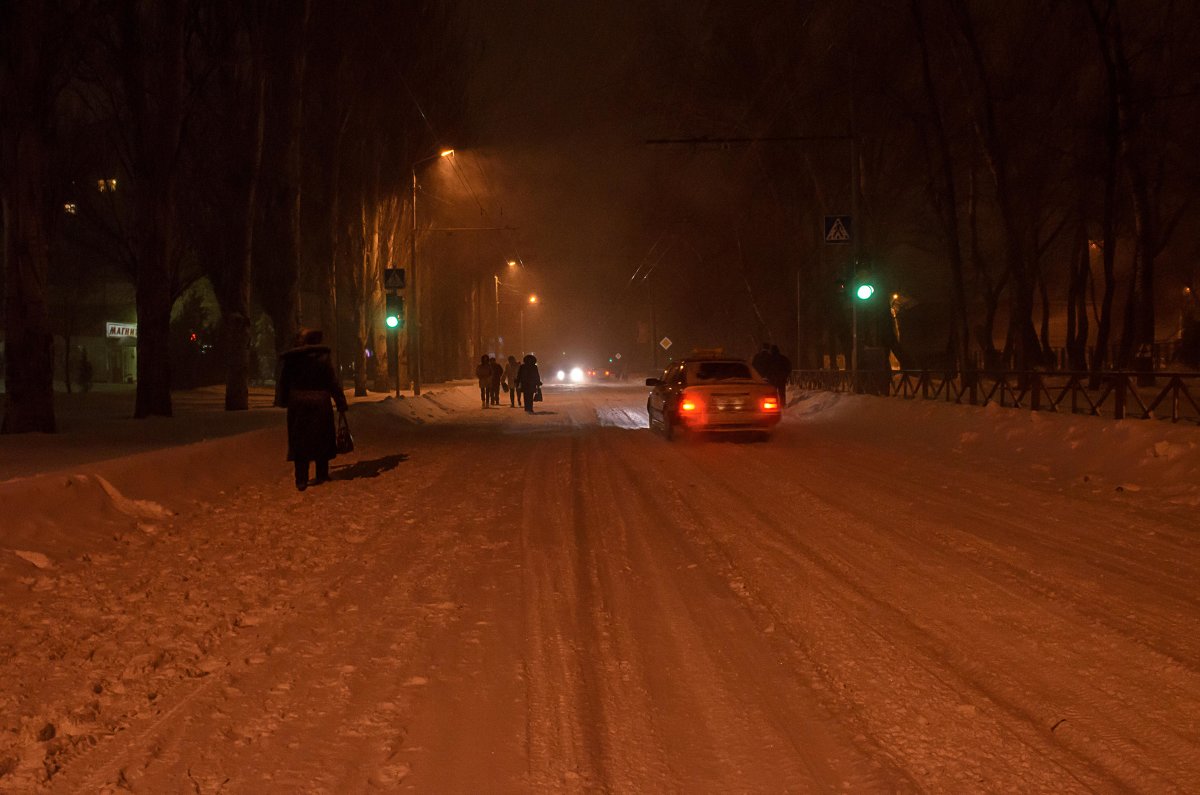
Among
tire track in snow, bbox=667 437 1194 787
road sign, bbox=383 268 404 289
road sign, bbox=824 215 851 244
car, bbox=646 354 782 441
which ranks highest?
road sign, bbox=824 215 851 244

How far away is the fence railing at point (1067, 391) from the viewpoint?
599 inches

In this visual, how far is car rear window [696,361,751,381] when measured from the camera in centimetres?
2009

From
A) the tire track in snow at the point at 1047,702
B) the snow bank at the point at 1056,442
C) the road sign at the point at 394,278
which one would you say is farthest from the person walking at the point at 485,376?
the tire track in snow at the point at 1047,702

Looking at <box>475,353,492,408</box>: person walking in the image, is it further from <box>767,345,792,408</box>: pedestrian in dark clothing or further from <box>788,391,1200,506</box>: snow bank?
<box>788,391,1200,506</box>: snow bank

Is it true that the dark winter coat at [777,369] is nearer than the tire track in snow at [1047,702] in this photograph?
No

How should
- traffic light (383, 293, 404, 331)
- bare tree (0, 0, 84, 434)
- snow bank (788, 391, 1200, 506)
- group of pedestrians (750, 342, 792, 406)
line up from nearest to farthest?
1. snow bank (788, 391, 1200, 506)
2. bare tree (0, 0, 84, 434)
3. group of pedestrians (750, 342, 792, 406)
4. traffic light (383, 293, 404, 331)

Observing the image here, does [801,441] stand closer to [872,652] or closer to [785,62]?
[872,652]

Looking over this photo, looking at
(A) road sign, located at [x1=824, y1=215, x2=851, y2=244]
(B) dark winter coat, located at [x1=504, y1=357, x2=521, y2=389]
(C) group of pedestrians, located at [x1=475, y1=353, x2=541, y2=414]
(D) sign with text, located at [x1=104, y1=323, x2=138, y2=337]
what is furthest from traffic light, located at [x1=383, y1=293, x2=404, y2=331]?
(D) sign with text, located at [x1=104, y1=323, x2=138, y2=337]

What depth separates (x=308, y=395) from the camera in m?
12.8

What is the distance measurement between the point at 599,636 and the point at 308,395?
24.7ft

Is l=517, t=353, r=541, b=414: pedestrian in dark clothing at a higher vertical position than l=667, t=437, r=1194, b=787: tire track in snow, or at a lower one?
higher

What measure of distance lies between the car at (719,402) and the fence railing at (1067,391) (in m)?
4.51

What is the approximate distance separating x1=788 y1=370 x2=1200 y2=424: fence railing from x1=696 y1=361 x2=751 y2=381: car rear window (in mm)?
4717

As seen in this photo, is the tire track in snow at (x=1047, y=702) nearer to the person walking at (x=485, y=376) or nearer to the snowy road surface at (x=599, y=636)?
the snowy road surface at (x=599, y=636)
